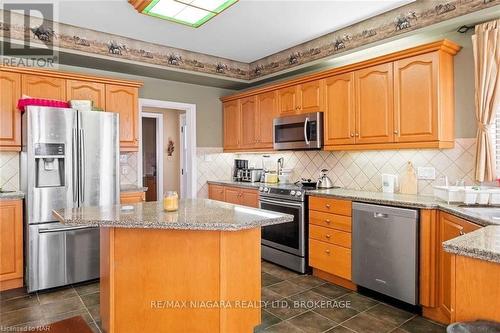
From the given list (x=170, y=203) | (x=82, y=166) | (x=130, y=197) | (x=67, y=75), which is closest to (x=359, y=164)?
(x=170, y=203)

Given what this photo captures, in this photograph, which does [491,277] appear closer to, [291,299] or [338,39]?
[291,299]

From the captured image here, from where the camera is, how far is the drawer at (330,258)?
3.24 m

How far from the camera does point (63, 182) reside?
332cm

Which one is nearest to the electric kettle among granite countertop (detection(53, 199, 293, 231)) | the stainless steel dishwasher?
the stainless steel dishwasher

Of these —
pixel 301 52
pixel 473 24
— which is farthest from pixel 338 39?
pixel 473 24

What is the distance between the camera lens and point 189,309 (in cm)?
207

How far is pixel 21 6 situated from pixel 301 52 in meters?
3.07

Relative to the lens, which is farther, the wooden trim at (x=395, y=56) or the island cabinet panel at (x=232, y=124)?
the island cabinet panel at (x=232, y=124)

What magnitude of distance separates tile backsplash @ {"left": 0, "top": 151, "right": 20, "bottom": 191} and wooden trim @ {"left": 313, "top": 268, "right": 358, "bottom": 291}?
137 inches

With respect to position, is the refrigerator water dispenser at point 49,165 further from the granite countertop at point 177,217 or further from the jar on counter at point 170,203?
the jar on counter at point 170,203

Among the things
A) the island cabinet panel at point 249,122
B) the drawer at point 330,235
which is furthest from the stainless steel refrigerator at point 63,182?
the drawer at point 330,235

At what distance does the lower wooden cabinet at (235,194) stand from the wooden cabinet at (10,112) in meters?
2.58

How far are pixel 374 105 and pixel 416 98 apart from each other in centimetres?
42

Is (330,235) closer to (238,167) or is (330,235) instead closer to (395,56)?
(395,56)
